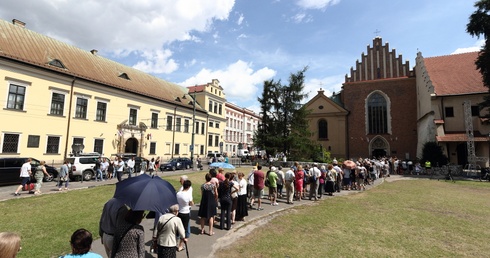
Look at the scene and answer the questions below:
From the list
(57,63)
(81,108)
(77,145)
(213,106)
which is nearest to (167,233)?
(77,145)

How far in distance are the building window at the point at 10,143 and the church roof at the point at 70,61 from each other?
625cm

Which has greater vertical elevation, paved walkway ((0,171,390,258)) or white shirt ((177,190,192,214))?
white shirt ((177,190,192,214))

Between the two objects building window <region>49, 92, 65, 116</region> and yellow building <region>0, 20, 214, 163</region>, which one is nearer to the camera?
yellow building <region>0, 20, 214, 163</region>

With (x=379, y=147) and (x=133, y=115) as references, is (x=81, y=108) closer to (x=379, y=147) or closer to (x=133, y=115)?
(x=133, y=115)

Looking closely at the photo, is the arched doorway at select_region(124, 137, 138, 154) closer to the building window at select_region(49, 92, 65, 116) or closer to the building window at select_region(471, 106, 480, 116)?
the building window at select_region(49, 92, 65, 116)

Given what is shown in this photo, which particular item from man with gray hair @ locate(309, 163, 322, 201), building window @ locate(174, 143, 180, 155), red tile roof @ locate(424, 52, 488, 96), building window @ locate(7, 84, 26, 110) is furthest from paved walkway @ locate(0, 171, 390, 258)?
red tile roof @ locate(424, 52, 488, 96)

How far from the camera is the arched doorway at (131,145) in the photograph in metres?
31.2

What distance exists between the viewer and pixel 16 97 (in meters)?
20.5

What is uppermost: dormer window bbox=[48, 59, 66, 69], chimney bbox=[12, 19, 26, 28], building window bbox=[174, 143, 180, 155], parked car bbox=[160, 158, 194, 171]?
chimney bbox=[12, 19, 26, 28]

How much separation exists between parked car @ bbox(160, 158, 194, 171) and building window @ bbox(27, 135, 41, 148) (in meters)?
10.6

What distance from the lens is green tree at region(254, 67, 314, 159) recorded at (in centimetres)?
2996

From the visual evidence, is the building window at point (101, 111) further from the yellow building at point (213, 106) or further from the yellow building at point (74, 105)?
the yellow building at point (213, 106)

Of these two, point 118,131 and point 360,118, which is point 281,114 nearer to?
point 360,118

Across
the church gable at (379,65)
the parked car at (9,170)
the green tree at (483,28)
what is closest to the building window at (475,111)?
the green tree at (483,28)
